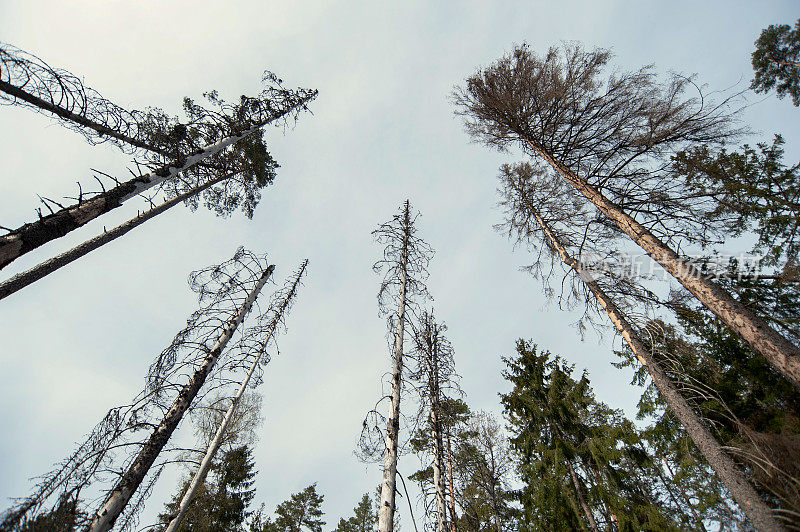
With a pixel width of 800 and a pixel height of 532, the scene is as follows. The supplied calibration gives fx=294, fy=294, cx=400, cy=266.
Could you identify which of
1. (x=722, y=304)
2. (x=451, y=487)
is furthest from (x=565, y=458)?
(x=722, y=304)

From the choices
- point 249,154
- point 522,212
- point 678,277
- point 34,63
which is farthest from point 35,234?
point 522,212

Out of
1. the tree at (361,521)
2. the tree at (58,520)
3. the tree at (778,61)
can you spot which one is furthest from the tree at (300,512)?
the tree at (778,61)

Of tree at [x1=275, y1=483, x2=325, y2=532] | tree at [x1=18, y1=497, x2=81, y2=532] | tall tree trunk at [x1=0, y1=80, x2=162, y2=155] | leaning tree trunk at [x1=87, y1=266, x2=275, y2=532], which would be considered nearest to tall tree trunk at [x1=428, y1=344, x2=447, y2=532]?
leaning tree trunk at [x1=87, y1=266, x2=275, y2=532]

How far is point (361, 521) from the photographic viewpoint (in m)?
23.8

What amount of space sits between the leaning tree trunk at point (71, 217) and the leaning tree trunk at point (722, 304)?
10257 millimetres

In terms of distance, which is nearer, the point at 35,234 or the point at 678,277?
the point at 35,234

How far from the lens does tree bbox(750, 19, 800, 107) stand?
47.4 feet

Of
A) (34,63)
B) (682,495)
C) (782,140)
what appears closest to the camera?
(34,63)

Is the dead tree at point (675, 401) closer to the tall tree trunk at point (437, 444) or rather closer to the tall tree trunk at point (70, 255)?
the tall tree trunk at point (437, 444)

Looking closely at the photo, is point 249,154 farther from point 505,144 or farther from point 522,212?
point 522,212

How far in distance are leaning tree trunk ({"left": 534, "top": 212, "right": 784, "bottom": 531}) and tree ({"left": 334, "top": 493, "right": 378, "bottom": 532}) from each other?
83.5ft

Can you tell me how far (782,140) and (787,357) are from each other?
1054 centimetres

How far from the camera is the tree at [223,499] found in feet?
38.5

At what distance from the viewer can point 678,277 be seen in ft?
17.7
